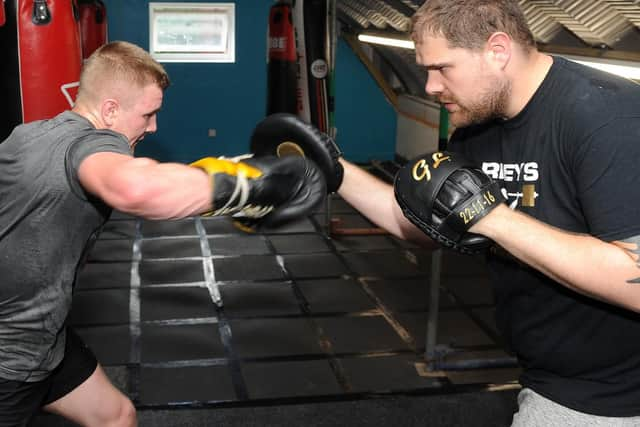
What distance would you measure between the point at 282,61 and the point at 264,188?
5343mm

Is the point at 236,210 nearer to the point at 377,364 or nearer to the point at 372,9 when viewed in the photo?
the point at 377,364

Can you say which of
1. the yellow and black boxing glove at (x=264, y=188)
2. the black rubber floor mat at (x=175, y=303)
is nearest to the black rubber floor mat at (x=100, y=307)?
the black rubber floor mat at (x=175, y=303)

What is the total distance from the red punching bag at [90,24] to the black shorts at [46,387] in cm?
491

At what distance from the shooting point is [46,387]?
219 cm

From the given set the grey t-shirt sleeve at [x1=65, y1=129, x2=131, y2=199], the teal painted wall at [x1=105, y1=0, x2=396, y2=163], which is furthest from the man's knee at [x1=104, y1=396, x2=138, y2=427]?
the teal painted wall at [x1=105, y1=0, x2=396, y2=163]

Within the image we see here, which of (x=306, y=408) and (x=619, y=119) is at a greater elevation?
(x=619, y=119)

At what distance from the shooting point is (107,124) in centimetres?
223

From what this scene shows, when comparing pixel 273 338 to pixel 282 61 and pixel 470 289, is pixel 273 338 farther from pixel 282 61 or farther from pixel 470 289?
pixel 282 61

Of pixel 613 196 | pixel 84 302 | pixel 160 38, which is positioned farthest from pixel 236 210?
pixel 160 38

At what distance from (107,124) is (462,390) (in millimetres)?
2330

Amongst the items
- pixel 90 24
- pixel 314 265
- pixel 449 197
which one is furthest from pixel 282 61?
A: pixel 449 197

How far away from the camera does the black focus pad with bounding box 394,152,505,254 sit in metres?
1.66

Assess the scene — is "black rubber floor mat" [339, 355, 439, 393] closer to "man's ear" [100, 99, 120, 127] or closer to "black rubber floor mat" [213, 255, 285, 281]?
"black rubber floor mat" [213, 255, 285, 281]

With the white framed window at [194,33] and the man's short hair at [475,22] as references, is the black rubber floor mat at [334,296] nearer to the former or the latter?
the man's short hair at [475,22]
